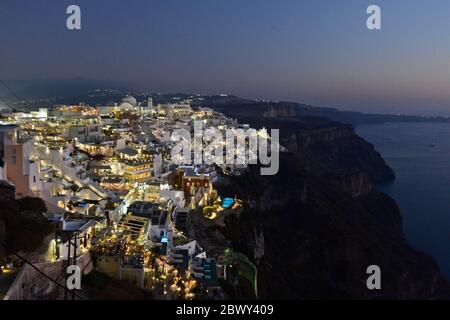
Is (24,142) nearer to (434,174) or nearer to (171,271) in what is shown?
(171,271)

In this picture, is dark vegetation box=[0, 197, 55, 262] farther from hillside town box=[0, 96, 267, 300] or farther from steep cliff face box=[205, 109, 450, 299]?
steep cliff face box=[205, 109, 450, 299]

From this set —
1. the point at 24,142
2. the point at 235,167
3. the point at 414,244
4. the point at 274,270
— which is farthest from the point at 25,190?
the point at 414,244

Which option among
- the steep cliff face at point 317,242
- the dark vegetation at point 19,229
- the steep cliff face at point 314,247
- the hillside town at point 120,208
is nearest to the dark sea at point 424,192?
the steep cliff face at point 317,242

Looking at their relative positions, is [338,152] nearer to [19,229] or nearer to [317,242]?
[317,242]

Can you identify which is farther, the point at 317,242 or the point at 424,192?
the point at 424,192

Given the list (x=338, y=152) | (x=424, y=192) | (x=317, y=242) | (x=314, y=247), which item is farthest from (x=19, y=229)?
(x=338, y=152)

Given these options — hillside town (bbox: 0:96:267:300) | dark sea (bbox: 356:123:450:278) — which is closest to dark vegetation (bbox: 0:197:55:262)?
hillside town (bbox: 0:96:267:300)

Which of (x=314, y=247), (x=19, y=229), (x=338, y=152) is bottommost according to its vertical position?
(x=314, y=247)
